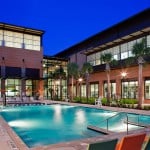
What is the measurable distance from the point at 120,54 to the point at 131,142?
27.6 meters

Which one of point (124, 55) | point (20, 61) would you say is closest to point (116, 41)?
point (124, 55)

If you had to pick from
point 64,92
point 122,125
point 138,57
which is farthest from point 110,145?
point 64,92

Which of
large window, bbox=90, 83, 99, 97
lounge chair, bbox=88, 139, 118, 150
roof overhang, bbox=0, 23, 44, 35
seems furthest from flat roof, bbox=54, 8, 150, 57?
lounge chair, bbox=88, 139, 118, 150

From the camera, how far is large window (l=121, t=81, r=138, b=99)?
1116 inches

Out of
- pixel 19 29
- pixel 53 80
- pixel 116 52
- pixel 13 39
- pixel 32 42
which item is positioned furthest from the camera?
pixel 53 80

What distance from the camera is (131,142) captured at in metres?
4.53

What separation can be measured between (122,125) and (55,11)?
495 ft

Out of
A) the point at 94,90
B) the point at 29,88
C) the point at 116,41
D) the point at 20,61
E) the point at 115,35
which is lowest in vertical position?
the point at 94,90

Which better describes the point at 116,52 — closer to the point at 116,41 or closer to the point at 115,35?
the point at 116,41

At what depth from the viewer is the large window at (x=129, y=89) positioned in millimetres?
28341

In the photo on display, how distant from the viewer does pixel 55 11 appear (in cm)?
15662

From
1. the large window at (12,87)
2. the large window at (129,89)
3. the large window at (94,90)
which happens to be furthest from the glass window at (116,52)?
the large window at (12,87)

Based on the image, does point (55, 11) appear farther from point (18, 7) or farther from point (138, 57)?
point (138, 57)

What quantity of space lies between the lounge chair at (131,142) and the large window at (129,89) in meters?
23.9
